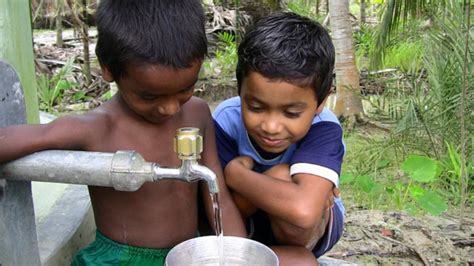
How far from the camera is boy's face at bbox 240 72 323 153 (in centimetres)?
154

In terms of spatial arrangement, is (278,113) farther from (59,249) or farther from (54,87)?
(54,87)

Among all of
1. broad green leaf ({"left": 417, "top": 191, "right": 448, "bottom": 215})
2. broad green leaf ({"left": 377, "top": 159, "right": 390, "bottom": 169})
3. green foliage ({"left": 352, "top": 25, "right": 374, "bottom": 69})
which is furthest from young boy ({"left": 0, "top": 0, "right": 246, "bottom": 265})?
green foliage ({"left": 352, "top": 25, "right": 374, "bottom": 69})

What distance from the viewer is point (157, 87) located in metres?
1.32

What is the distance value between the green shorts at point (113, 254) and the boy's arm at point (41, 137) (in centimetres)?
29

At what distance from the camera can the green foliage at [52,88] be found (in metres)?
6.72

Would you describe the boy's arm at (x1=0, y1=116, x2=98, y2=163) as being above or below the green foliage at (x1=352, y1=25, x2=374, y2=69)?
above

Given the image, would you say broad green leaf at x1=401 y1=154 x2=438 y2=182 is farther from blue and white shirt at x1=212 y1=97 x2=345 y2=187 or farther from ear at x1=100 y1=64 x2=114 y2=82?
ear at x1=100 y1=64 x2=114 y2=82

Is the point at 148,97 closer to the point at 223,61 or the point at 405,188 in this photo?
the point at 405,188

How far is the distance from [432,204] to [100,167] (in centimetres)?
307

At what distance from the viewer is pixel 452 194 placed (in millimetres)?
4258

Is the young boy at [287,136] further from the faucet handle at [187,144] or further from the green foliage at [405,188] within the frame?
the green foliage at [405,188]

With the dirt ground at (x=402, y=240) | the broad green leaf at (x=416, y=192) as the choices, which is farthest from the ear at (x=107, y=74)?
the broad green leaf at (x=416, y=192)

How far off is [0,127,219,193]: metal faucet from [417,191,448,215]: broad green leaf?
2894 millimetres

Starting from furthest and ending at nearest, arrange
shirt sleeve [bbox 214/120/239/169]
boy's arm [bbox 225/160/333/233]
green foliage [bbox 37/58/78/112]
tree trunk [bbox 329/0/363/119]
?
green foliage [bbox 37/58/78/112] → tree trunk [bbox 329/0/363/119] → shirt sleeve [bbox 214/120/239/169] → boy's arm [bbox 225/160/333/233]
